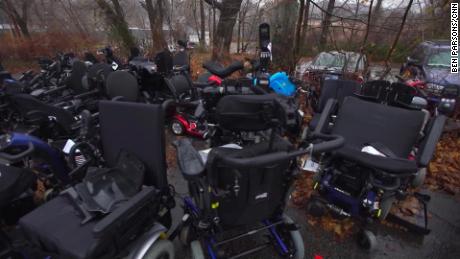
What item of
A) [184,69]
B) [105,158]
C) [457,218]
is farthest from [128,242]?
[184,69]

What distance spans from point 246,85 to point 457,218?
9.18 feet

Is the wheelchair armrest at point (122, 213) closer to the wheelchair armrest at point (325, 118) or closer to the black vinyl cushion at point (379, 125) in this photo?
the wheelchair armrest at point (325, 118)

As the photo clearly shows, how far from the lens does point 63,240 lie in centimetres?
150

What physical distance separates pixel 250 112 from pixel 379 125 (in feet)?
6.22

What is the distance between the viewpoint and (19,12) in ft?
49.7

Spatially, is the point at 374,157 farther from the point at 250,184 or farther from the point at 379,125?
the point at 250,184

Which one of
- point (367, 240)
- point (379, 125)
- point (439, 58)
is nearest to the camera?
point (367, 240)

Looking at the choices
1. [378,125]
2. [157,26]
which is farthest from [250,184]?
[157,26]

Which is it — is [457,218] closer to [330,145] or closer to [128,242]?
[330,145]

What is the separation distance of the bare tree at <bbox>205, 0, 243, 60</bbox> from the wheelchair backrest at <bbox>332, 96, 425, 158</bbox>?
5781 millimetres

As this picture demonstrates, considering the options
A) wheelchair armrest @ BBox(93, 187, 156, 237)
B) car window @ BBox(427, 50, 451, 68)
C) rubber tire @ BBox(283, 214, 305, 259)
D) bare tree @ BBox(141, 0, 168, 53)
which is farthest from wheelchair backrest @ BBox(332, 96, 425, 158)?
bare tree @ BBox(141, 0, 168, 53)

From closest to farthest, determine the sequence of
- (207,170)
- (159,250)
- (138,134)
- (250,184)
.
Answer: (207,170), (250,184), (159,250), (138,134)

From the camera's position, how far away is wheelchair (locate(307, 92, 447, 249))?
1984 millimetres

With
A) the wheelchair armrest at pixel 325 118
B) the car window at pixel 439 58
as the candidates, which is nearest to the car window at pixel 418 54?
the car window at pixel 439 58
